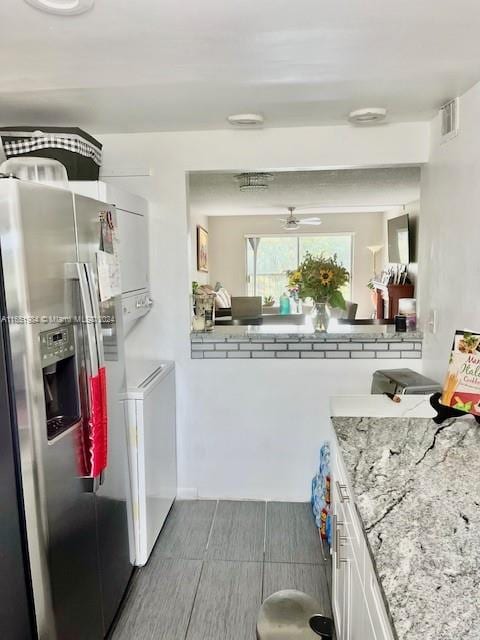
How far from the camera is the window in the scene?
9.06m

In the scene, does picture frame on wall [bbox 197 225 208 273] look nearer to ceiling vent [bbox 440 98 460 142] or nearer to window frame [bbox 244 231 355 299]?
window frame [bbox 244 231 355 299]

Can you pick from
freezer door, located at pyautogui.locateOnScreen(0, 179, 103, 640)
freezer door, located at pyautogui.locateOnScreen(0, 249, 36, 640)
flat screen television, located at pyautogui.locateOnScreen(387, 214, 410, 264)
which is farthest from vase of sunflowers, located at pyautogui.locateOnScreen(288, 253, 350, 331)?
flat screen television, located at pyautogui.locateOnScreen(387, 214, 410, 264)

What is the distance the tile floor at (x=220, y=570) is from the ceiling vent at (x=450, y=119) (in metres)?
2.19

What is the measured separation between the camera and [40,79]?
195cm

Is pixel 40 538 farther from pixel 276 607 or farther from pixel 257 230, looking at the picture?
pixel 257 230

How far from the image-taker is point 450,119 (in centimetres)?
224

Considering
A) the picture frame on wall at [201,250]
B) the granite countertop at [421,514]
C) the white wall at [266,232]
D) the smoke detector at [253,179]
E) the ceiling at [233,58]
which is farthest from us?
the white wall at [266,232]

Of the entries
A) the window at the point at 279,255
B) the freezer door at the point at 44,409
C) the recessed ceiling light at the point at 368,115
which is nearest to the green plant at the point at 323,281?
the recessed ceiling light at the point at 368,115

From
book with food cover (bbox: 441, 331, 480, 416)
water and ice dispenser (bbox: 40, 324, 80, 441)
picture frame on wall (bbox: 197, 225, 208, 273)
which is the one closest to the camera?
water and ice dispenser (bbox: 40, 324, 80, 441)

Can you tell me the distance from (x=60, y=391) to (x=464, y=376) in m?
1.45

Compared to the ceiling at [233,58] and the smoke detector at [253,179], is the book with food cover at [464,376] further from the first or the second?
the smoke detector at [253,179]

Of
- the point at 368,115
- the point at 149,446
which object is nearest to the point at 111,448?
the point at 149,446

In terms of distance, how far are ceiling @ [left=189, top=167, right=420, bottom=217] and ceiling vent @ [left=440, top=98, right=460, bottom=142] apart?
52.1 inches

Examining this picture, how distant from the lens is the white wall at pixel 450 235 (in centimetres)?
201
